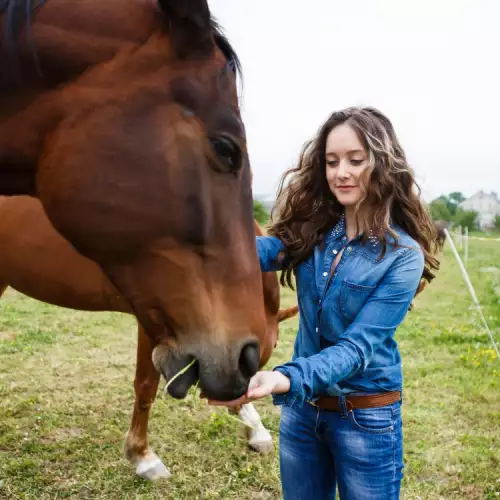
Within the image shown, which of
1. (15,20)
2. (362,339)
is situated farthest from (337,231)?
(15,20)

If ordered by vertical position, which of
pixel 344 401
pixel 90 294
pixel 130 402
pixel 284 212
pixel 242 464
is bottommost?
pixel 130 402

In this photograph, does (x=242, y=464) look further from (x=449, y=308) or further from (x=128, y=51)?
(x=449, y=308)

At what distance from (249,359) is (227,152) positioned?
24.5 inches

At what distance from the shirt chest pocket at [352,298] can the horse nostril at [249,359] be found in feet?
1.76

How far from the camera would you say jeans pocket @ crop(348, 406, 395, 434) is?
1993 millimetres

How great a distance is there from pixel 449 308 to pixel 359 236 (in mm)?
8697

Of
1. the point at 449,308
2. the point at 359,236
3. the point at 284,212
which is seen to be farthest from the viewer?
the point at 449,308

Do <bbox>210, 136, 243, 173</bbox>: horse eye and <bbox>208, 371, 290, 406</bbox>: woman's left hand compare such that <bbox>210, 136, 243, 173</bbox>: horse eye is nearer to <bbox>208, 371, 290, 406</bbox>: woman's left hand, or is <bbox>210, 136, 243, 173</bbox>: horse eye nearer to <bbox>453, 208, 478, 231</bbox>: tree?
<bbox>208, 371, 290, 406</bbox>: woman's left hand

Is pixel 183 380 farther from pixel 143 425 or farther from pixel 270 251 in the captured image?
pixel 143 425

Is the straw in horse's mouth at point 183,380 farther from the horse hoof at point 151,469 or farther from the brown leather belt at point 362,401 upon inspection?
the horse hoof at point 151,469

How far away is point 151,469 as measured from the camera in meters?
3.62

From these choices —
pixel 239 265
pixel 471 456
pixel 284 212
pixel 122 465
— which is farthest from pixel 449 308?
pixel 239 265

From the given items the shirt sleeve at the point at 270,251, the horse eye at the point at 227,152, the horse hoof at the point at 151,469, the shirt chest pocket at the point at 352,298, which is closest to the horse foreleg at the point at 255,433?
the horse hoof at the point at 151,469

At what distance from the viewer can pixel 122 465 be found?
12.4ft
